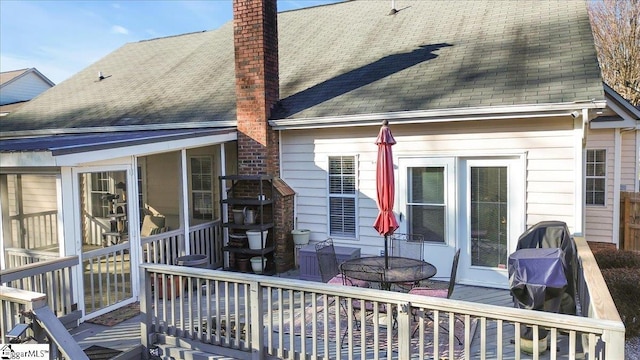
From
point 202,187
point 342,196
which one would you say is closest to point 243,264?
point 342,196

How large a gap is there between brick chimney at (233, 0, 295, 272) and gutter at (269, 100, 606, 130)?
0.40m

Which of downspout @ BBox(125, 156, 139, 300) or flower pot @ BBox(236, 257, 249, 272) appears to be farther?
flower pot @ BBox(236, 257, 249, 272)

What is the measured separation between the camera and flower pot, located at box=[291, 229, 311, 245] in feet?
25.6

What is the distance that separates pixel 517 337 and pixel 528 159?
3790 millimetres

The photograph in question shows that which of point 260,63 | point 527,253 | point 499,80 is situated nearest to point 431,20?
point 499,80

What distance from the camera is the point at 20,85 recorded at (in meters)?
25.0

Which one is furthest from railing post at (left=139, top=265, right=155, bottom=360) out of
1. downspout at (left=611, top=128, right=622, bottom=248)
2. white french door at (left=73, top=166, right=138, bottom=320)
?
downspout at (left=611, top=128, right=622, bottom=248)

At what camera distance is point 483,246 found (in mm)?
6695

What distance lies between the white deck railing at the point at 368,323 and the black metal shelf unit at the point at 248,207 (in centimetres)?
198

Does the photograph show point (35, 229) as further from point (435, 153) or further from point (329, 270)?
point (435, 153)

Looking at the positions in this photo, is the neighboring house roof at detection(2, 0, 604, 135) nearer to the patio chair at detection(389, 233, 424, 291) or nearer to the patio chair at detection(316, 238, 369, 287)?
the patio chair at detection(389, 233, 424, 291)

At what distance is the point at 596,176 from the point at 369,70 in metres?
6.54

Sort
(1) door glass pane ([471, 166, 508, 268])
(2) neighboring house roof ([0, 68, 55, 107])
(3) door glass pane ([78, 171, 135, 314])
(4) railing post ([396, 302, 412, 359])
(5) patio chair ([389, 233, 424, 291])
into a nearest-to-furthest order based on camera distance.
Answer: (4) railing post ([396, 302, 412, 359]), (3) door glass pane ([78, 171, 135, 314]), (1) door glass pane ([471, 166, 508, 268]), (5) patio chair ([389, 233, 424, 291]), (2) neighboring house roof ([0, 68, 55, 107])

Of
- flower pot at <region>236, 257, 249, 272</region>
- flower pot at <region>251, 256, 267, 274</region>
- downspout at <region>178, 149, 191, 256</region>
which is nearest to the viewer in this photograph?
downspout at <region>178, 149, 191, 256</region>
